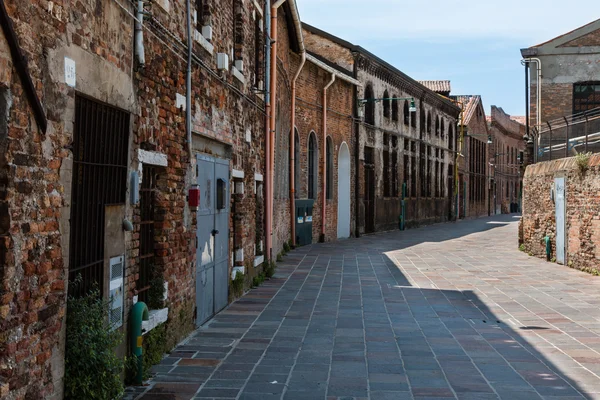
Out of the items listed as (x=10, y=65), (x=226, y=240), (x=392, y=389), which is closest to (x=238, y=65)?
(x=226, y=240)

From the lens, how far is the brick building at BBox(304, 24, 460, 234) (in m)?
26.8

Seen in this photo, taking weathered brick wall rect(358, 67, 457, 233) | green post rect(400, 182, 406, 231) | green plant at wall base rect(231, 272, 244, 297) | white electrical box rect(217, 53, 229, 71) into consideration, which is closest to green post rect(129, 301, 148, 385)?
white electrical box rect(217, 53, 229, 71)

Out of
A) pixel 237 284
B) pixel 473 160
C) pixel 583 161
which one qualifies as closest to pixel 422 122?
pixel 473 160

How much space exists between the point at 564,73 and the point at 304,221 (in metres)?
10.2

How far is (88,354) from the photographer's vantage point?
16.2 feet

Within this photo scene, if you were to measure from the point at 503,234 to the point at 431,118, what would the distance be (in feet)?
32.7

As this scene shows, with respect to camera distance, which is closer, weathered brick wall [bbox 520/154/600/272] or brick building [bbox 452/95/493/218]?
weathered brick wall [bbox 520/154/600/272]

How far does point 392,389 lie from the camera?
241 inches

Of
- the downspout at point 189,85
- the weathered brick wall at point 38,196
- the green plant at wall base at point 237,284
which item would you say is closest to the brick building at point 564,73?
the green plant at wall base at point 237,284

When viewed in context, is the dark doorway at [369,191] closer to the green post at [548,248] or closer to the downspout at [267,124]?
the green post at [548,248]

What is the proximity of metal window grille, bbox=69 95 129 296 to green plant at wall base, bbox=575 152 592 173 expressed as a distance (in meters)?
12.3

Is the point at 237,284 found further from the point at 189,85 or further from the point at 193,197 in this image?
the point at 189,85

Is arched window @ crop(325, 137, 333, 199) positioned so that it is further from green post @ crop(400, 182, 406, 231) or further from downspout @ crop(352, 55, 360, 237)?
green post @ crop(400, 182, 406, 231)

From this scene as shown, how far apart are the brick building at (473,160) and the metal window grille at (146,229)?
3764cm
